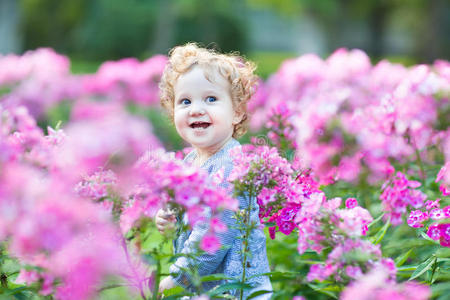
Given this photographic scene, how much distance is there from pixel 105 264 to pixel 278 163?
0.85 meters

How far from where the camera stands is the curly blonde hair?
9.21 ft

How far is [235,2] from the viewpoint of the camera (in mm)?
28125

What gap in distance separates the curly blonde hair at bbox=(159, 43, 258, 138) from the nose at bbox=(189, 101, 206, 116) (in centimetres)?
13

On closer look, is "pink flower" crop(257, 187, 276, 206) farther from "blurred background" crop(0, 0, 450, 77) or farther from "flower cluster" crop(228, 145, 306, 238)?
"blurred background" crop(0, 0, 450, 77)

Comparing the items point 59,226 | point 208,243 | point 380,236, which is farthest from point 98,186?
point 380,236

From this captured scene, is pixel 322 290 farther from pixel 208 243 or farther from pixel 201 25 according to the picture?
pixel 201 25

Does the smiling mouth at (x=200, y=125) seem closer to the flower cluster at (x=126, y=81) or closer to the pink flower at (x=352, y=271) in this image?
the pink flower at (x=352, y=271)

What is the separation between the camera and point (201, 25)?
2653 cm

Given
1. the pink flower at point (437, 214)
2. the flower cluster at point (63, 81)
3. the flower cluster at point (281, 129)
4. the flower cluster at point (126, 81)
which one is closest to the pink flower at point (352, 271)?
the pink flower at point (437, 214)

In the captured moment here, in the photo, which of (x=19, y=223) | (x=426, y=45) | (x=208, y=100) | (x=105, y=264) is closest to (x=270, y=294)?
(x=208, y=100)

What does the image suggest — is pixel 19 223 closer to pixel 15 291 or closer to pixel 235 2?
pixel 15 291

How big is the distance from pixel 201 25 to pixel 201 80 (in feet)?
79.7

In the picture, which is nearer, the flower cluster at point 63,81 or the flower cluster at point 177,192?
the flower cluster at point 177,192

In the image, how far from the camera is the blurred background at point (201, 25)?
861 inches
